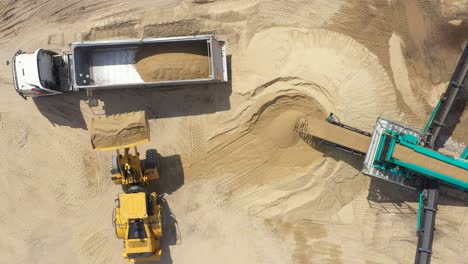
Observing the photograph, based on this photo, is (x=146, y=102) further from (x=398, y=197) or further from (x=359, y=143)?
(x=398, y=197)

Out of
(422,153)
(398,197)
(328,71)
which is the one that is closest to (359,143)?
(422,153)

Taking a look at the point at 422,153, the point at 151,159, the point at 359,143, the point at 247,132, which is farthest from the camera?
the point at 247,132

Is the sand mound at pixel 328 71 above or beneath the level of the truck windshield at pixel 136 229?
above

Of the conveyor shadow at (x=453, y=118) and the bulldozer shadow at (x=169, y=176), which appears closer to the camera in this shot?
the conveyor shadow at (x=453, y=118)

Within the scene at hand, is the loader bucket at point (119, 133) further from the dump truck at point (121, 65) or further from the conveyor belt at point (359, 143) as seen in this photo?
the conveyor belt at point (359, 143)

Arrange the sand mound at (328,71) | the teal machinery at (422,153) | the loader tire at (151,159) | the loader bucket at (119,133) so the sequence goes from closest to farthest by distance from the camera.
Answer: the loader bucket at (119,133) < the teal machinery at (422,153) < the loader tire at (151,159) < the sand mound at (328,71)

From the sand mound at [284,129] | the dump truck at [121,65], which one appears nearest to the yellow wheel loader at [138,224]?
the dump truck at [121,65]
